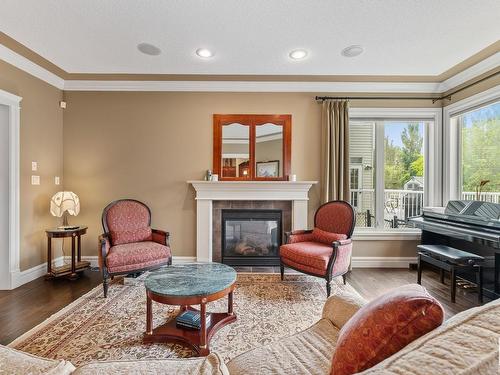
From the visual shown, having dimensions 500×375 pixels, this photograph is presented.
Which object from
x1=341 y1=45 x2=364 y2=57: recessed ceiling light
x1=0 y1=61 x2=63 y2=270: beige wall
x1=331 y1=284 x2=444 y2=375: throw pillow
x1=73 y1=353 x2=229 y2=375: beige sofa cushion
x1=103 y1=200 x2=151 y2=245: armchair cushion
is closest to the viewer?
x1=331 y1=284 x2=444 y2=375: throw pillow

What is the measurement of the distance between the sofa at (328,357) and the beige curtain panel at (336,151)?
2.57 m

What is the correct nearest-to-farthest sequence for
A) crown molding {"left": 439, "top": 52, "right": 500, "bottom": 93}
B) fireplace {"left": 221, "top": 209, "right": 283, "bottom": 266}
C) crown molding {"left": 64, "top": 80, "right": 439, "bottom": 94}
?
1. crown molding {"left": 439, "top": 52, "right": 500, "bottom": 93}
2. crown molding {"left": 64, "top": 80, "right": 439, "bottom": 94}
3. fireplace {"left": 221, "top": 209, "right": 283, "bottom": 266}

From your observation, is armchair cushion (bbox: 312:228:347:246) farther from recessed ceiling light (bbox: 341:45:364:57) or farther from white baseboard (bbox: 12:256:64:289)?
white baseboard (bbox: 12:256:64:289)

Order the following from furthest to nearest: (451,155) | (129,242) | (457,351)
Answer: (451,155)
(129,242)
(457,351)

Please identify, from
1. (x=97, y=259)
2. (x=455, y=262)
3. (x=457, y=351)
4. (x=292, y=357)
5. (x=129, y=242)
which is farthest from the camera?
(x=97, y=259)

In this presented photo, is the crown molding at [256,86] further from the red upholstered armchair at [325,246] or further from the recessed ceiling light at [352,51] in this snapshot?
the red upholstered armchair at [325,246]

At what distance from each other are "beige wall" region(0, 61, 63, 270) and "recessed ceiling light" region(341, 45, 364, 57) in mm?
4080

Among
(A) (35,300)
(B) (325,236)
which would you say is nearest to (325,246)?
(B) (325,236)

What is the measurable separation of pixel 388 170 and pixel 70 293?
4844 millimetres

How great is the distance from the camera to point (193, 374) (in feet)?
3.06

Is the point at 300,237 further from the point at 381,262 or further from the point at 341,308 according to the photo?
the point at 341,308

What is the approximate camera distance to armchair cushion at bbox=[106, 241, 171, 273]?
3.01 metres

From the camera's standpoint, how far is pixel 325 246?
3385 mm

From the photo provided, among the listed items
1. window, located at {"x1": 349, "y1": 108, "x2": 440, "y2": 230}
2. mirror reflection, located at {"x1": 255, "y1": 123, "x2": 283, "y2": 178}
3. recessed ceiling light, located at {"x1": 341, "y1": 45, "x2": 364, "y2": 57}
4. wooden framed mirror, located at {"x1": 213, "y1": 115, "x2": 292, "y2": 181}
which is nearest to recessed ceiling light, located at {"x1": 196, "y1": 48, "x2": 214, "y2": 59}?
wooden framed mirror, located at {"x1": 213, "y1": 115, "x2": 292, "y2": 181}
